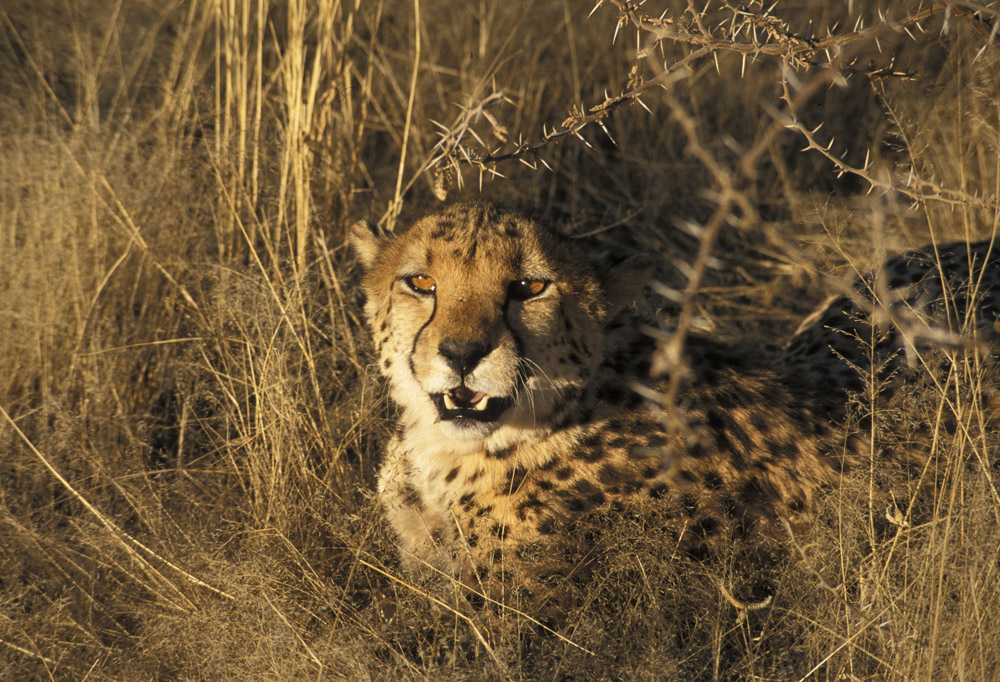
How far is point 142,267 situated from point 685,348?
2248 mm

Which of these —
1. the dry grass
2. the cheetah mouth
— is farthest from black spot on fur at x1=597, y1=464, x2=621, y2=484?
the cheetah mouth

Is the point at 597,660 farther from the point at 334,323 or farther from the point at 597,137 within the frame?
the point at 597,137

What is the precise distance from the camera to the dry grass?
238cm

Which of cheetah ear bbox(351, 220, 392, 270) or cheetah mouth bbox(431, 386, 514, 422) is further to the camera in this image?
cheetah ear bbox(351, 220, 392, 270)

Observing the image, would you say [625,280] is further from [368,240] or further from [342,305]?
[342,305]

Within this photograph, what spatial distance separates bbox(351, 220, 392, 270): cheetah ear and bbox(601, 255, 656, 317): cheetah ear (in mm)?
721

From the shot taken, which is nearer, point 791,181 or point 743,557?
point 743,557

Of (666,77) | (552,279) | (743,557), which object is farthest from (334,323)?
(666,77)

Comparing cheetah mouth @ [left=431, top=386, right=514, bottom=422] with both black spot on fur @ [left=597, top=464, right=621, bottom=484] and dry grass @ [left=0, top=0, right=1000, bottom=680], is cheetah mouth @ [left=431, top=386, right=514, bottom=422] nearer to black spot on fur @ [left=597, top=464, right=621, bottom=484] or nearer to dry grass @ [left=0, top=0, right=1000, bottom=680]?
black spot on fur @ [left=597, top=464, right=621, bottom=484]

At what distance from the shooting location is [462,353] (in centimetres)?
251

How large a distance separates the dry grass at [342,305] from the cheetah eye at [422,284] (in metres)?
0.34

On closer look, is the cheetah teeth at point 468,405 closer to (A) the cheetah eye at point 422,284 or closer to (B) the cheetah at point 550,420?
(B) the cheetah at point 550,420

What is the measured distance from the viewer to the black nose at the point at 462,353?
2.51 metres

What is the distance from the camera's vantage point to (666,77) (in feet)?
6.14
